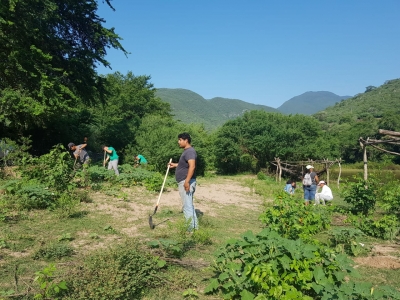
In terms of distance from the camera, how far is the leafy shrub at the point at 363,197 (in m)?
8.47

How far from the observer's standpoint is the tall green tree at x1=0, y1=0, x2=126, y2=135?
12281 mm

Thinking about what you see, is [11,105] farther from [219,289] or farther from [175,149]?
[219,289]

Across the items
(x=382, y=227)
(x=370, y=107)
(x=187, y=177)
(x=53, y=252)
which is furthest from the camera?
(x=370, y=107)

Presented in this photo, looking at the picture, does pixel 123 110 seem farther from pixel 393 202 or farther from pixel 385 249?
pixel 385 249

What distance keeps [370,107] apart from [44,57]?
117726 millimetres

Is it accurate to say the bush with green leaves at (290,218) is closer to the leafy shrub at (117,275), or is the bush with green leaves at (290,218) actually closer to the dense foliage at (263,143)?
the leafy shrub at (117,275)

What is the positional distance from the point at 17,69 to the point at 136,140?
8.99 meters

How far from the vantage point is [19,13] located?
12.3 m

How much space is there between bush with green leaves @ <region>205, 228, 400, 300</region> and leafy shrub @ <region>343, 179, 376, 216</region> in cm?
581

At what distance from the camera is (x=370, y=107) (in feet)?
359

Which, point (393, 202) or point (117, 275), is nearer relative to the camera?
point (117, 275)

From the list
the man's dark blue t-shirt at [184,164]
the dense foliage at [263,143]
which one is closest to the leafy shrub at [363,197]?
the man's dark blue t-shirt at [184,164]

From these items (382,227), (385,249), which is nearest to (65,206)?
(385,249)

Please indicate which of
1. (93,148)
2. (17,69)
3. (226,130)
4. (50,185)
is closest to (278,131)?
(226,130)
